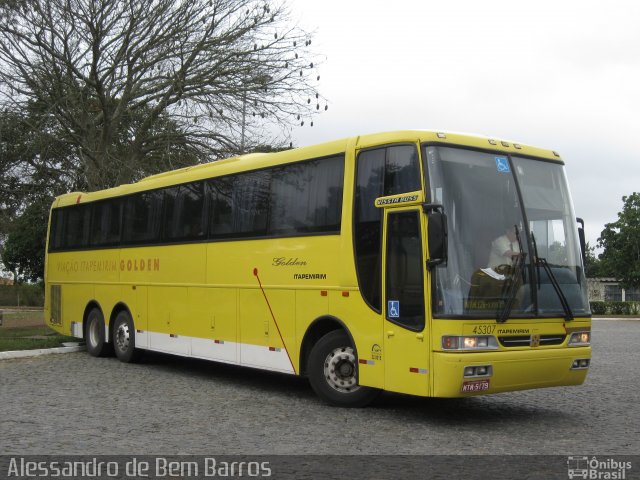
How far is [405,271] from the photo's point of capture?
9.32 metres

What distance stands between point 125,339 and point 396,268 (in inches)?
314

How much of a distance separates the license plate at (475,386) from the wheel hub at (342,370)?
174 centimetres

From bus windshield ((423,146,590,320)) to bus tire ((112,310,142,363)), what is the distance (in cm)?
827

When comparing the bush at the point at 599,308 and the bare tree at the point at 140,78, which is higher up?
the bare tree at the point at 140,78

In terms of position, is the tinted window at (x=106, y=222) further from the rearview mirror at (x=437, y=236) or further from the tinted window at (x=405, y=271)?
the rearview mirror at (x=437, y=236)

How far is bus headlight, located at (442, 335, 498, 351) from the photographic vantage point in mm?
8797

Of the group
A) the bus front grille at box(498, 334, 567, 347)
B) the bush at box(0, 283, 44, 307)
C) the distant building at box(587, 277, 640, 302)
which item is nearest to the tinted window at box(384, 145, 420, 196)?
the bus front grille at box(498, 334, 567, 347)

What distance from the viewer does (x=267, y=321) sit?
11672mm

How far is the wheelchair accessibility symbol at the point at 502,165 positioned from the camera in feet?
32.0

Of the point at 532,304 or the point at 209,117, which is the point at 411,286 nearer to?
the point at 532,304

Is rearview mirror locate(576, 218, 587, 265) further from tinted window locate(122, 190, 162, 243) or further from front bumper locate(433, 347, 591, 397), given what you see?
tinted window locate(122, 190, 162, 243)

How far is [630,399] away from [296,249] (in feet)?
16.7

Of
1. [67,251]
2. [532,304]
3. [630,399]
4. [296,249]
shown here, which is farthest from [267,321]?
→ [67,251]

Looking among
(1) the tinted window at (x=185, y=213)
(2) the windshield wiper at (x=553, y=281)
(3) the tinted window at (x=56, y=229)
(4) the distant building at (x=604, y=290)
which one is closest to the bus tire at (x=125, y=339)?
(1) the tinted window at (x=185, y=213)
